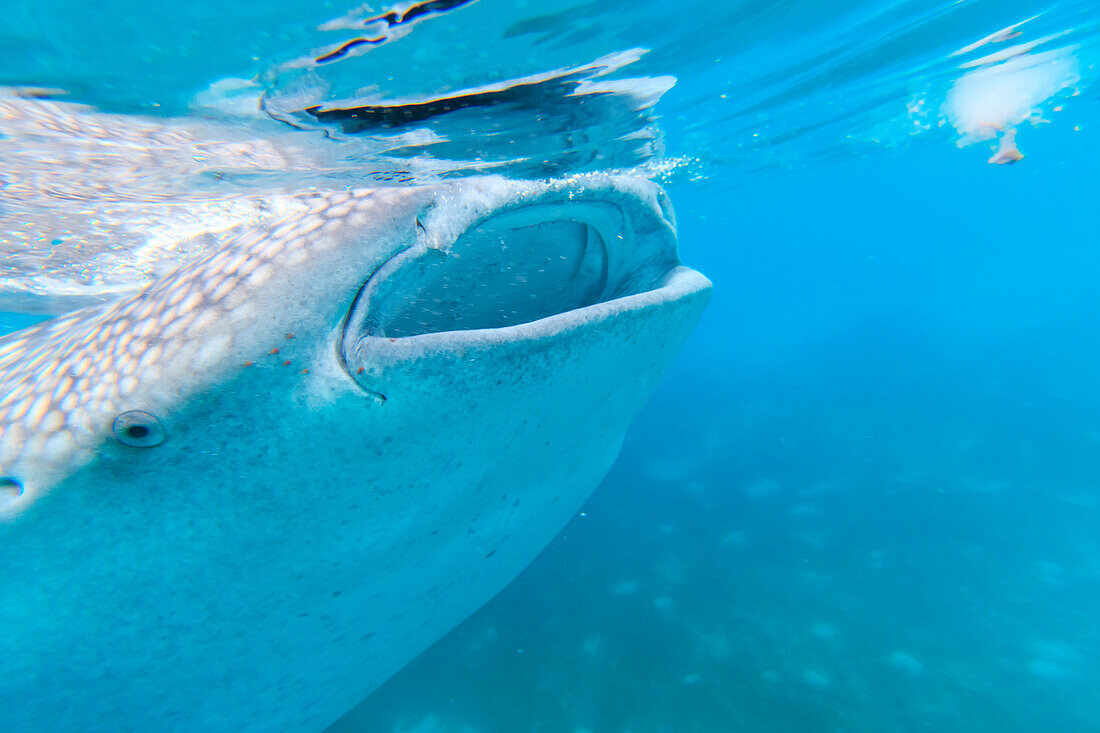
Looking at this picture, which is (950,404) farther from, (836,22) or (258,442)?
(258,442)

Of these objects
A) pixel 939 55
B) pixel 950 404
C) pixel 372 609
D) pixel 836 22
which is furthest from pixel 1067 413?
pixel 372 609

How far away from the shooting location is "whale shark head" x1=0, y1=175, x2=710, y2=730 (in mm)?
1276

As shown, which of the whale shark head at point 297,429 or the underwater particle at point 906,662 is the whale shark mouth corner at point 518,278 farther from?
the underwater particle at point 906,662

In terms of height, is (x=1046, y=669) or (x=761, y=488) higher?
(x=1046, y=669)

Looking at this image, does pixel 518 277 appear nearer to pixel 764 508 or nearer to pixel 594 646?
pixel 594 646

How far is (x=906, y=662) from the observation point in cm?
653

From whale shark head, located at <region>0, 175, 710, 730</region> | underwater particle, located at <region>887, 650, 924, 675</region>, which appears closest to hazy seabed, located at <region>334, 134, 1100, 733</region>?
underwater particle, located at <region>887, 650, 924, 675</region>

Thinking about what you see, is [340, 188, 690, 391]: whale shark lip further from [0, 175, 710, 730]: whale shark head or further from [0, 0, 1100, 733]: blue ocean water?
[0, 0, 1100, 733]: blue ocean water

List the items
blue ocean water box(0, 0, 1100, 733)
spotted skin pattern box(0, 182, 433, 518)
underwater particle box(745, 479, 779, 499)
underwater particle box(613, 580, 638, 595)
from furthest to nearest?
underwater particle box(745, 479, 779, 499)
underwater particle box(613, 580, 638, 595)
blue ocean water box(0, 0, 1100, 733)
spotted skin pattern box(0, 182, 433, 518)

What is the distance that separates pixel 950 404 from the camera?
1914cm

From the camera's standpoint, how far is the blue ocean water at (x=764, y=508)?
530 centimetres

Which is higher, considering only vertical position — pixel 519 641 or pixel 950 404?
pixel 519 641

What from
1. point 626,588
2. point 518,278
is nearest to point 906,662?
point 626,588

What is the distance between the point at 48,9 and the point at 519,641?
8620 mm
